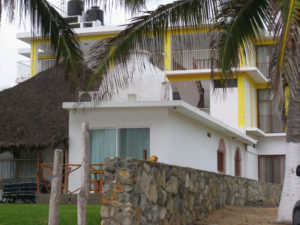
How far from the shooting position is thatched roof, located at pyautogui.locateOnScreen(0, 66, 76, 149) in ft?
60.6

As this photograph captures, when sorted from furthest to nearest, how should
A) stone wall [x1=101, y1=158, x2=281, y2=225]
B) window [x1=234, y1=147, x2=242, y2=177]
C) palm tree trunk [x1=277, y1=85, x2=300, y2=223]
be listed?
window [x1=234, y1=147, x2=242, y2=177]
palm tree trunk [x1=277, y1=85, x2=300, y2=223]
stone wall [x1=101, y1=158, x2=281, y2=225]

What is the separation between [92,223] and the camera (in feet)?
36.3

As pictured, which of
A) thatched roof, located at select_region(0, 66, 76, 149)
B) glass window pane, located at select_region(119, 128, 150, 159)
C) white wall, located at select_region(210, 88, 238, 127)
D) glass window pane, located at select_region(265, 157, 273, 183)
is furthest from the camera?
glass window pane, located at select_region(265, 157, 273, 183)

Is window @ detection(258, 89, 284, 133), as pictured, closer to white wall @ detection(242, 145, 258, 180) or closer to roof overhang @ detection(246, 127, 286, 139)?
roof overhang @ detection(246, 127, 286, 139)

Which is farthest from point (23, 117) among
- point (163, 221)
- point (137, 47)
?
point (163, 221)

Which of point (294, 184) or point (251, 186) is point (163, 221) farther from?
point (251, 186)

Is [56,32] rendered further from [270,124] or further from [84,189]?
[270,124]

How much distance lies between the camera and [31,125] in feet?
63.4

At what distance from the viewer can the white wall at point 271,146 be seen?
111ft

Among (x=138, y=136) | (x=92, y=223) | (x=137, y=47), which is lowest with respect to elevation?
(x=92, y=223)

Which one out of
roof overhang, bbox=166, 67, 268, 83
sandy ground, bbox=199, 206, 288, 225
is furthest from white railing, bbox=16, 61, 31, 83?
sandy ground, bbox=199, 206, 288, 225

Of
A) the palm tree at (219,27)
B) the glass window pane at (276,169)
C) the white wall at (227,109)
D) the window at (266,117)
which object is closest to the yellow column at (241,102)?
the white wall at (227,109)

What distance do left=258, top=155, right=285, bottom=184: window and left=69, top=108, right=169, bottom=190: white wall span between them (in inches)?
721

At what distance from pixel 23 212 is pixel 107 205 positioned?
12.7 feet
